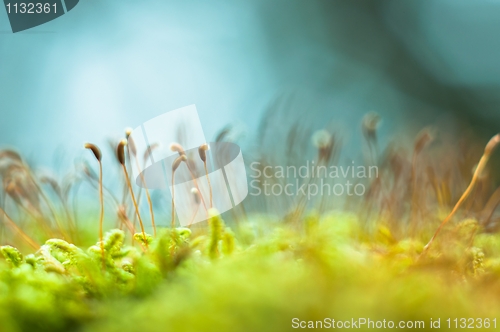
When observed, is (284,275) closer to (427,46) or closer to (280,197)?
(280,197)

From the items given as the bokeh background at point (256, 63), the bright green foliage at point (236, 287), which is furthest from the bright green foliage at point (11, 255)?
the bokeh background at point (256, 63)

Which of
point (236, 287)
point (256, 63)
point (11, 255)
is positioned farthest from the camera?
point (256, 63)

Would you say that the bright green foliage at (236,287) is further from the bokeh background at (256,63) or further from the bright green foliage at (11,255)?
the bokeh background at (256,63)

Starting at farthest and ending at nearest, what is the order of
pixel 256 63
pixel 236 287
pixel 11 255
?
pixel 256 63
pixel 11 255
pixel 236 287

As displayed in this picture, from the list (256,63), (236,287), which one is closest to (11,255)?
(236,287)

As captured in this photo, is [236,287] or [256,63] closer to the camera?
[236,287]

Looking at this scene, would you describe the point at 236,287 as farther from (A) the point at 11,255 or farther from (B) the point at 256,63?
(B) the point at 256,63

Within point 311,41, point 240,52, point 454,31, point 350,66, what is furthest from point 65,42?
point 454,31

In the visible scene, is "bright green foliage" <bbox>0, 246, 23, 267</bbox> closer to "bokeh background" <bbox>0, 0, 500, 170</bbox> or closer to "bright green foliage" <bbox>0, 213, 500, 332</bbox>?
"bright green foliage" <bbox>0, 213, 500, 332</bbox>
